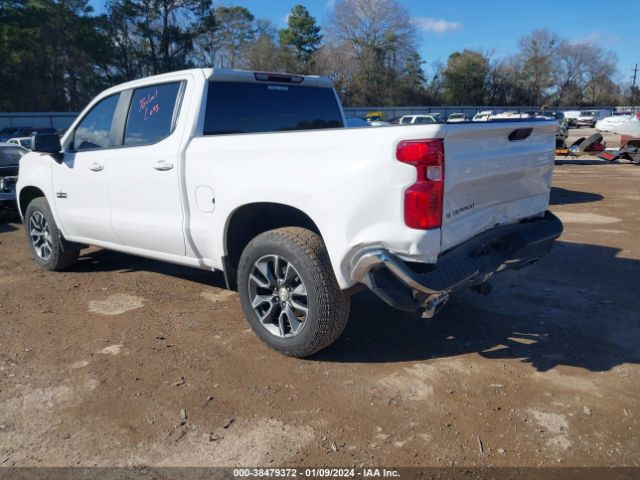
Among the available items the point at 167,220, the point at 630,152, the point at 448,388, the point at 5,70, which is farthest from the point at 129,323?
the point at 5,70

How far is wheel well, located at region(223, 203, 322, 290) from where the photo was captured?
3.88 m

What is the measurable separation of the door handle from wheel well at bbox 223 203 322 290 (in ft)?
2.31

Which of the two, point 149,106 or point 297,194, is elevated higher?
point 149,106

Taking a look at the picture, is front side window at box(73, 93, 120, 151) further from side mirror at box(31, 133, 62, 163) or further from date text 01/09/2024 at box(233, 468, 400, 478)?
date text 01/09/2024 at box(233, 468, 400, 478)

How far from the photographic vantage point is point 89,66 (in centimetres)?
5012

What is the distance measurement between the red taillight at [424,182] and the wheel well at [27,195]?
4744 millimetres

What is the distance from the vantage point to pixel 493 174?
3.49m

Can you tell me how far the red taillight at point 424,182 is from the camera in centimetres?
292

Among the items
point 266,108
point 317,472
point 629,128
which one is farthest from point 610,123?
point 317,472

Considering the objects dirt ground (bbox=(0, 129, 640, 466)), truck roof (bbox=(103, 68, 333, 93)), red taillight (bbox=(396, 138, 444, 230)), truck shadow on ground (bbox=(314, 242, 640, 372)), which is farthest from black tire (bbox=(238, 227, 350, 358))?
truck roof (bbox=(103, 68, 333, 93))

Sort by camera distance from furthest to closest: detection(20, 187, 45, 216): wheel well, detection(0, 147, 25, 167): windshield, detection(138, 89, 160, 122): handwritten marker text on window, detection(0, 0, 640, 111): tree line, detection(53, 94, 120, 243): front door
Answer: detection(0, 0, 640, 111): tree line
detection(0, 147, 25, 167): windshield
detection(20, 187, 45, 216): wheel well
detection(53, 94, 120, 243): front door
detection(138, 89, 160, 122): handwritten marker text on window

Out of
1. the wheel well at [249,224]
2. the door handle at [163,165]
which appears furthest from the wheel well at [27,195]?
the wheel well at [249,224]

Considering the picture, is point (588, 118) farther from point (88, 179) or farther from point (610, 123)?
point (88, 179)

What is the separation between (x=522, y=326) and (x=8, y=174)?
9891 mm
